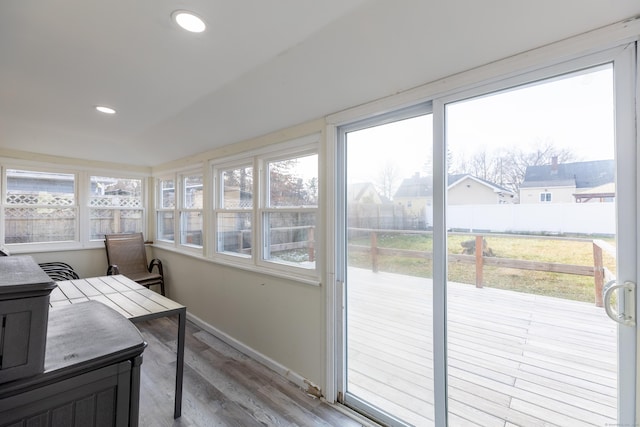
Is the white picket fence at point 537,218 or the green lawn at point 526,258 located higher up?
the white picket fence at point 537,218

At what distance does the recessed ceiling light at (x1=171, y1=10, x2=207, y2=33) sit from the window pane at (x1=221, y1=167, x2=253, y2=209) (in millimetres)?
1638

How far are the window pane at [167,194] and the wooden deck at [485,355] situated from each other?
10.3 ft

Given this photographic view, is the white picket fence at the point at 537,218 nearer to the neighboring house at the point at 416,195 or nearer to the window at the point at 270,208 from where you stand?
the neighboring house at the point at 416,195

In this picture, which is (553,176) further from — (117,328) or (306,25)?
(117,328)

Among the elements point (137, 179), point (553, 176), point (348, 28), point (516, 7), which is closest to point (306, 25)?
point (348, 28)

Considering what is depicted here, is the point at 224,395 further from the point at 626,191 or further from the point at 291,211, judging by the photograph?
the point at 626,191

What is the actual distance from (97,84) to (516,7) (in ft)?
7.54

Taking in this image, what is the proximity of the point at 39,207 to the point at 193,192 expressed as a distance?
1.90 metres

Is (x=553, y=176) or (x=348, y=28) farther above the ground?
(x=348, y=28)

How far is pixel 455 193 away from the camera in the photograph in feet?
5.14

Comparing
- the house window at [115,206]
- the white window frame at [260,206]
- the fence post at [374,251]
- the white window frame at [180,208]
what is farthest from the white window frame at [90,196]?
the fence post at [374,251]

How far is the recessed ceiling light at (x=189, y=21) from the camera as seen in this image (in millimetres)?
1164

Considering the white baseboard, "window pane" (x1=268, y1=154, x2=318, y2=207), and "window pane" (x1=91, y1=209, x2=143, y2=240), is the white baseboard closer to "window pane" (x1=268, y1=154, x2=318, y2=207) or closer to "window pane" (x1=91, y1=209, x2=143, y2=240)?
"window pane" (x1=268, y1=154, x2=318, y2=207)

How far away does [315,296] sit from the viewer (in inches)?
85.7
